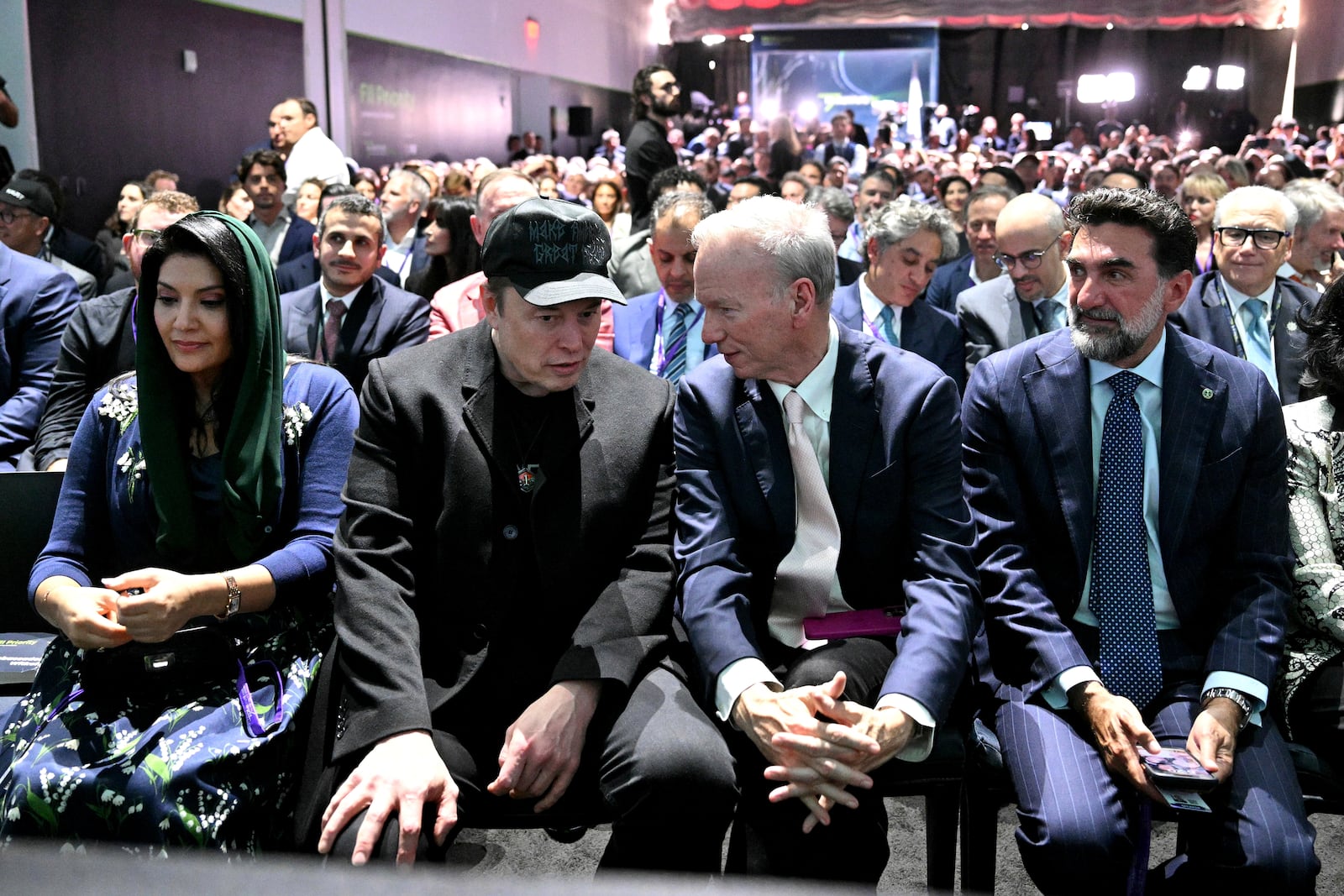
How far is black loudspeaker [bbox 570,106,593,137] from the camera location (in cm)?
1889

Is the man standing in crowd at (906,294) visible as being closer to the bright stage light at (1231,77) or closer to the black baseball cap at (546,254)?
the black baseball cap at (546,254)

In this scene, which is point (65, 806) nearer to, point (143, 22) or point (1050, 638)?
point (1050, 638)

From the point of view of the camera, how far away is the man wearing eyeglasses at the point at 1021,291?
4117mm

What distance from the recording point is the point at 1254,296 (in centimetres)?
376

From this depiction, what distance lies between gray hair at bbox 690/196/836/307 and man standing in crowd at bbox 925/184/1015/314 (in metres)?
3.15

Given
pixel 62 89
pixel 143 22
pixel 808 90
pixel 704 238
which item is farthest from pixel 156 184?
pixel 808 90

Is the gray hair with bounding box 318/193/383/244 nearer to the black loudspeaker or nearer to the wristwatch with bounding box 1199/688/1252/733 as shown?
the wristwatch with bounding box 1199/688/1252/733

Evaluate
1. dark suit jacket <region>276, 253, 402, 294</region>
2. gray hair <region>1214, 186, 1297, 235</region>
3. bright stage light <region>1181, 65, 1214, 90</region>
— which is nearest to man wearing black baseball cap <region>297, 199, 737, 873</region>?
gray hair <region>1214, 186, 1297, 235</region>

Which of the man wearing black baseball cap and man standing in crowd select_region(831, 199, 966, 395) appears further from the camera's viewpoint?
man standing in crowd select_region(831, 199, 966, 395)

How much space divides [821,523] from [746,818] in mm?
559

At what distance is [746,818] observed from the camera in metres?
2.00

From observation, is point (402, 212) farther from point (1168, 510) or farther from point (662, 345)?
point (1168, 510)

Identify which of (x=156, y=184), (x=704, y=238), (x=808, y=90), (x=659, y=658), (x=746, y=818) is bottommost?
(x=746, y=818)

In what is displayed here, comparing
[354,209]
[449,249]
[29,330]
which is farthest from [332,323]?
[449,249]
